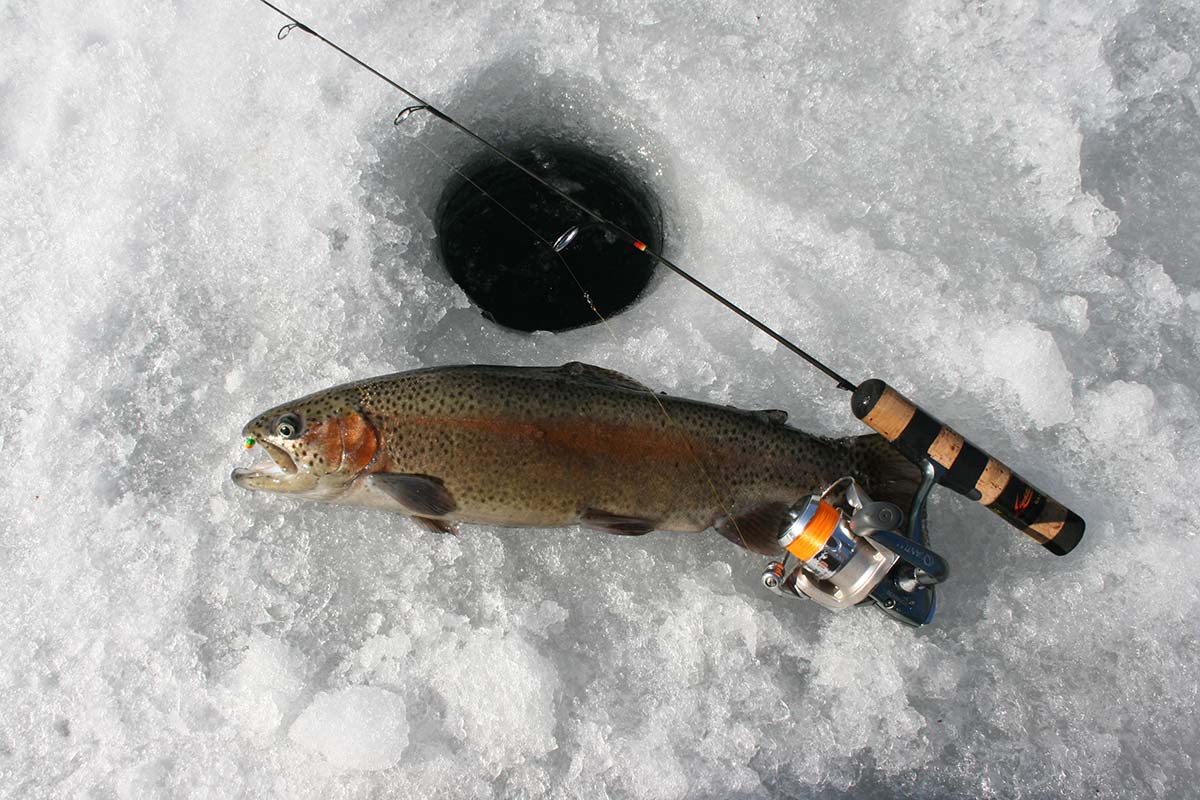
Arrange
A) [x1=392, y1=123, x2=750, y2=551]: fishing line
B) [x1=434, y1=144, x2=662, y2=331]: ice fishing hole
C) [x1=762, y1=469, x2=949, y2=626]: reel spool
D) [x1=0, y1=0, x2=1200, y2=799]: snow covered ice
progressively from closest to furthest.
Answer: [x1=762, y1=469, x2=949, y2=626]: reel spool → [x1=392, y1=123, x2=750, y2=551]: fishing line → [x1=0, y1=0, x2=1200, y2=799]: snow covered ice → [x1=434, y1=144, x2=662, y2=331]: ice fishing hole

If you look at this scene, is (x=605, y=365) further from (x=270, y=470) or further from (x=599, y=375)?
(x=270, y=470)

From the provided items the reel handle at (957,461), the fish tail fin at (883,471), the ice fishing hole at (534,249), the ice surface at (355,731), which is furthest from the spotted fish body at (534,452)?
the ice fishing hole at (534,249)

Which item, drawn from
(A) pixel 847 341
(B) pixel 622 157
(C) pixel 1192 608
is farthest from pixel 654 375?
(C) pixel 1192 608

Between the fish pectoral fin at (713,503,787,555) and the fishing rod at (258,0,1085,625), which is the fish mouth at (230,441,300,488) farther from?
the fishing rod at (258,0,1085,625)

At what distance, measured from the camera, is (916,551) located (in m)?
2.53

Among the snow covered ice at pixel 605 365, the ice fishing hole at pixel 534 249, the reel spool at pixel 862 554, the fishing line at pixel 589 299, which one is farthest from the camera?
the ice fishing hole at pixel 534 249

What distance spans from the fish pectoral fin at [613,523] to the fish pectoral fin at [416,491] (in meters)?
0.47

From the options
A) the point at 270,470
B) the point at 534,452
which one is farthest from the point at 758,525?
the point at 270,470

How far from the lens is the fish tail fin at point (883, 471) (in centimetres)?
282

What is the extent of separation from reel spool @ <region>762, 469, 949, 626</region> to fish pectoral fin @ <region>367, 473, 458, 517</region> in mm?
1127

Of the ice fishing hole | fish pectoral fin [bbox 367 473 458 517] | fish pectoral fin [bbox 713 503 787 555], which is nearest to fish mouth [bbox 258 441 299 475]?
fish pectoral fin [bbox 367 473 458 517]

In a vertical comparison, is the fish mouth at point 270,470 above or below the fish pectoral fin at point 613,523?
below

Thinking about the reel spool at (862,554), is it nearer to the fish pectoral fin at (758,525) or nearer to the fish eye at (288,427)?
the fish pectoral fin at (758,525)

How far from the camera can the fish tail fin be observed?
9.24 feet
